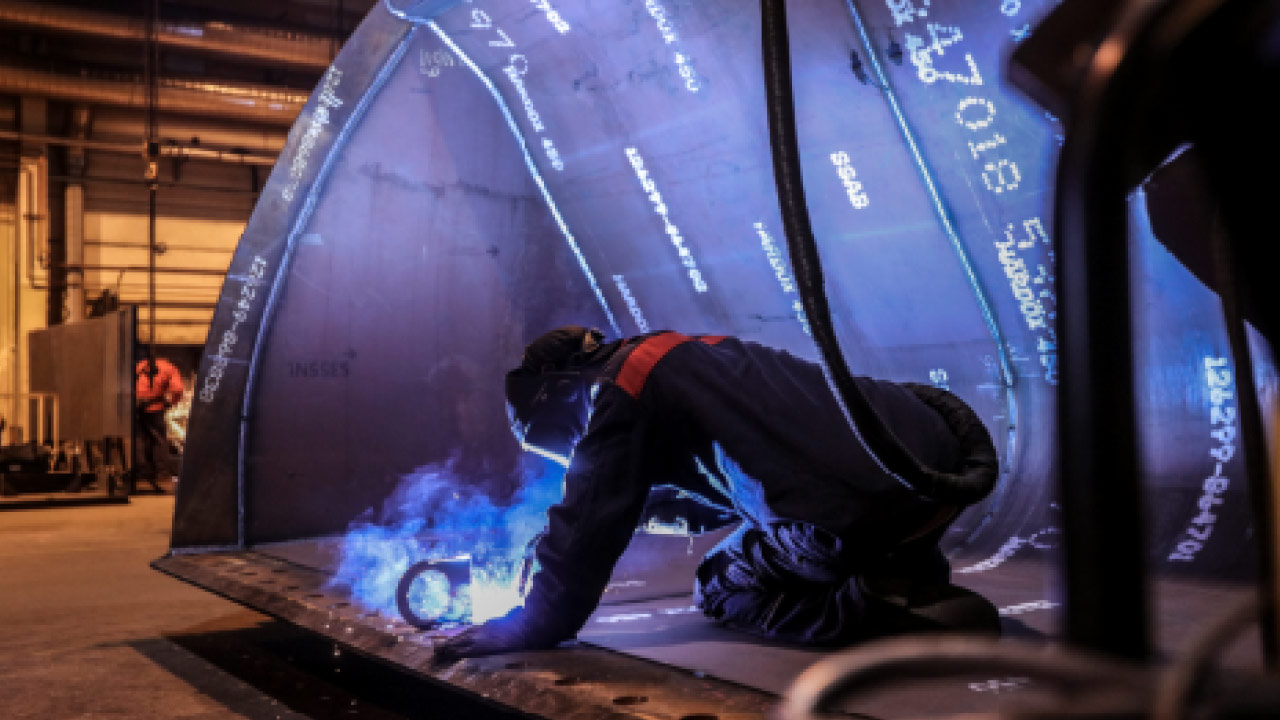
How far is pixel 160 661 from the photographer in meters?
3.44

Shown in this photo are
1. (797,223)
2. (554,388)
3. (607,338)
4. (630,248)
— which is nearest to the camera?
(797,223)

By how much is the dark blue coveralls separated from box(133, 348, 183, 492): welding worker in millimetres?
8962

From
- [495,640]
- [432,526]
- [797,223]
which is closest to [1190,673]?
[797,223]

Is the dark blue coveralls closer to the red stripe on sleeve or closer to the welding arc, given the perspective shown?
the red stripe on sleeve

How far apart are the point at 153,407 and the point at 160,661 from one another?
785 centimetres

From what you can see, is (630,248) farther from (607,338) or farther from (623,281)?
(607,338)

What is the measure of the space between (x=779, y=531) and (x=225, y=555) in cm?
260

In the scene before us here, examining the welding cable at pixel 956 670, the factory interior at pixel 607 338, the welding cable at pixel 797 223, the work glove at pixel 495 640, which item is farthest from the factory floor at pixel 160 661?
the welding cable at pixel 956 670

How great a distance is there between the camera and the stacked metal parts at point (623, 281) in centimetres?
371

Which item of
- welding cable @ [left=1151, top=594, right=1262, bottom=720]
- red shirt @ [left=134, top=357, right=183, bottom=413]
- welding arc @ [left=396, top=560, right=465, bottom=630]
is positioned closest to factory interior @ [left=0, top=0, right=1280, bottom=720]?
welding arc @ [left=396, top=560, right=465, bottom=630]

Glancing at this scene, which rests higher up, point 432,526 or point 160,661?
point 432,526

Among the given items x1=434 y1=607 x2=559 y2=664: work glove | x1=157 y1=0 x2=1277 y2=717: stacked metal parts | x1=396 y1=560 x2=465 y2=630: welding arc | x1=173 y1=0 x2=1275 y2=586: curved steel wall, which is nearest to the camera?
x1=434 y1=607 x2=559 y2=664: work glove

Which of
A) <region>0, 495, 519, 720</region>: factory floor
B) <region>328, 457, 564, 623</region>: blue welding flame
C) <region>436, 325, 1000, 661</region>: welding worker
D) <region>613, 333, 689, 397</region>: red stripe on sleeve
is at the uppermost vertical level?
<region>613, 333, 689, 397</region>: red stripe on sleeve

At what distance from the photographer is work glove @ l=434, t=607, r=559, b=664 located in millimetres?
2438
